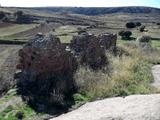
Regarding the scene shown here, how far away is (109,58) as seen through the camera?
1866 centimetres

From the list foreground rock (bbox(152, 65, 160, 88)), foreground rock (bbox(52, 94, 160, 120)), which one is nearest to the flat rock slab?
foreground rock (bbox(152, 65, 160, 88))

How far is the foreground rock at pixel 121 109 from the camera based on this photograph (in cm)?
1102

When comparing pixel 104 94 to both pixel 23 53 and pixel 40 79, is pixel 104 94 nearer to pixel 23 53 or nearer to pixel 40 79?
pixel 40 79

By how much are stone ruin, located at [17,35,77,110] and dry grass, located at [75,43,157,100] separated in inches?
14.8

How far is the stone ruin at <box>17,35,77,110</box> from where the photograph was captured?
1359cm

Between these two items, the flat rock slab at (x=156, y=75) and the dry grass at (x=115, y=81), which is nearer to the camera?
the dry grass at (x=115, y=81)

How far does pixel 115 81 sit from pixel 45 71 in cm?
206

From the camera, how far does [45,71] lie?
47.0 feet

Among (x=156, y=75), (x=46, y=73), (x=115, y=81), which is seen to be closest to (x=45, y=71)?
(x=46, y=73)

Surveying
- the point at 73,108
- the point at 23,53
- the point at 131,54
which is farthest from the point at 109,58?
the point at 73,108

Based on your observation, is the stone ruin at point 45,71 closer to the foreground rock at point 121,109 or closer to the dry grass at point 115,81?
the dry grass at point 115,81

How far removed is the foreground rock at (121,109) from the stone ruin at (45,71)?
1.12 meters

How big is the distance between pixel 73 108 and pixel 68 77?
1.75m

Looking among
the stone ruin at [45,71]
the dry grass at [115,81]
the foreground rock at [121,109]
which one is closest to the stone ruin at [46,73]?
the stone ruin at [45,71]
